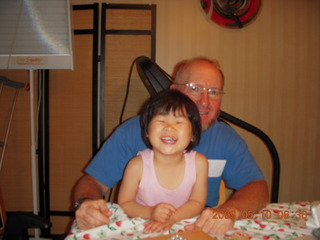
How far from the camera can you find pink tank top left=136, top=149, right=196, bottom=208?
3.20 feet

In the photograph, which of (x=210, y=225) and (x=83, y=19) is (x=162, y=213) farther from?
(x=83, y=19)

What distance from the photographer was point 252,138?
8.45 feet

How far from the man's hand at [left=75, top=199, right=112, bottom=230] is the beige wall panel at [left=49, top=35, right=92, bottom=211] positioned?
1.74m

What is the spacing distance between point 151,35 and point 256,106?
1.32 meters

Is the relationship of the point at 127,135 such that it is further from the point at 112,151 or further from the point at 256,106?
the point at 256,106

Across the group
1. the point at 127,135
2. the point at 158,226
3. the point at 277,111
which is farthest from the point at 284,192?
the point at 158,226

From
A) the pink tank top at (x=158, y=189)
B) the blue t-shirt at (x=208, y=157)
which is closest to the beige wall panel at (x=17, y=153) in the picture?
the blue t-shirt at (x=208, y=157)

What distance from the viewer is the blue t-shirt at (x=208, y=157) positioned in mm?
1224

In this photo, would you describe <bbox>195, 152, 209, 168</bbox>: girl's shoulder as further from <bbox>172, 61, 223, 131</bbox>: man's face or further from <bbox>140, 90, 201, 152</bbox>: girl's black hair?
<bbox>172, 61, 223, 131</bbox>: man's face

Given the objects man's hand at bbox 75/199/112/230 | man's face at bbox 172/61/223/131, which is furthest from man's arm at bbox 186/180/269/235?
man's face at bbox 172/61/223/131

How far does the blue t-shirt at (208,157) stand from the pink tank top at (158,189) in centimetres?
27

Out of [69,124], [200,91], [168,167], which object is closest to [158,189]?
[168,167]

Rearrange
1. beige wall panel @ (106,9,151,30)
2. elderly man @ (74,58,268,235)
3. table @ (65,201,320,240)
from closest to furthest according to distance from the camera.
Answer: table @ (65,201,320,240) < elderly man @ (74,58,268,235) < beige wall panel @ (106,9,151,30)

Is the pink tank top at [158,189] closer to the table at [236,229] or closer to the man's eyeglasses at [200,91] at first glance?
the table at [236,229]
